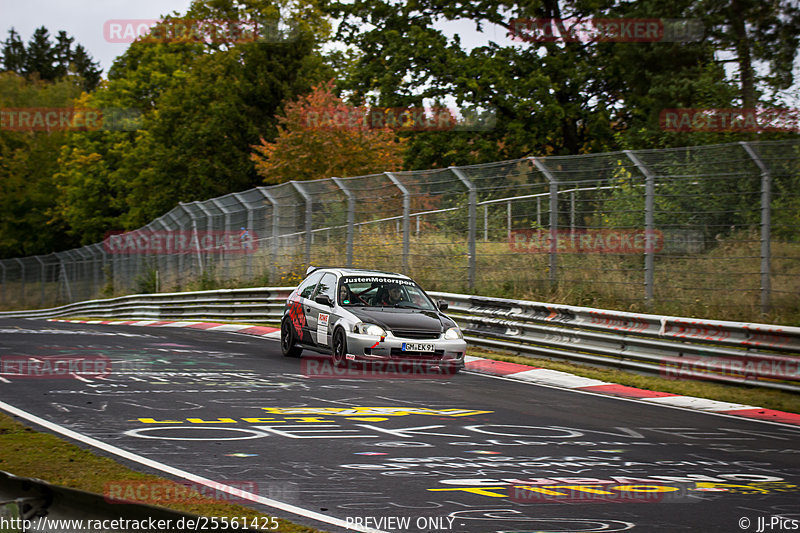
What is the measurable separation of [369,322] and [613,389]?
3469mm

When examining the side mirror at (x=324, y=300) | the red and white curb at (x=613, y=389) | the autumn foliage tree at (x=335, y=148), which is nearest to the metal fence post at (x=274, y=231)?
the autumn foliage tree at (x=335, y=148)

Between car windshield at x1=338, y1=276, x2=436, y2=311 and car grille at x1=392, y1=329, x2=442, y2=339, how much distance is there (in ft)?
3.94

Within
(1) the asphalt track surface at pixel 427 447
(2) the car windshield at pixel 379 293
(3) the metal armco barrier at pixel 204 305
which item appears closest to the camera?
(1) the asphalt track surface at pixel 427 447

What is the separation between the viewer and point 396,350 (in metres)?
12.9

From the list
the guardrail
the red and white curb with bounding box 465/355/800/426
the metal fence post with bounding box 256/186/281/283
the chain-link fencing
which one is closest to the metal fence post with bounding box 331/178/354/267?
the chain-link fencing

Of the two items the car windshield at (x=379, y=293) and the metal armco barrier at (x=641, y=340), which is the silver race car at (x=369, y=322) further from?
the metal armco barrier at (x=641, y=340)

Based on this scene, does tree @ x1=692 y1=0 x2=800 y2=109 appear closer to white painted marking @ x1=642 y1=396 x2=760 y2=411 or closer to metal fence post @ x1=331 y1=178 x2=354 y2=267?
metal fence post @ x1=331 y1=178 x2=354 y2=267

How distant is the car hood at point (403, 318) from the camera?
1308 centimetres

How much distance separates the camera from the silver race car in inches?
508

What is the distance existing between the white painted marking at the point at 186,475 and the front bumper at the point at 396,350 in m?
5.11

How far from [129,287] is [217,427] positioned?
32711 mm

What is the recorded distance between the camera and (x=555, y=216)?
16.6 metres

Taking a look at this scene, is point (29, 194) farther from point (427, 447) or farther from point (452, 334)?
point (427, 447)

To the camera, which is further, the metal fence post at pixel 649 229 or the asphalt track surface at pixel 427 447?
the metal fence post at pixel 649 229
